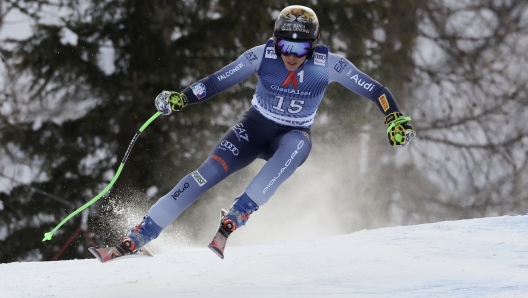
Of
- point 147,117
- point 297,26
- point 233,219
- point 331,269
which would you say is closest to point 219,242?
point 233,219

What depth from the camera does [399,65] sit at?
12.1 meters

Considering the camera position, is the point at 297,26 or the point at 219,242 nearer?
the point at 219,242

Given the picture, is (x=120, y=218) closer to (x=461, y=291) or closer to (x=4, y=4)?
(x=4, y=4)

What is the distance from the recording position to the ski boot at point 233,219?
161 inches

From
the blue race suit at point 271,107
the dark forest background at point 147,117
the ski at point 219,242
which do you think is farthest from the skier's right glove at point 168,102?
the dark forest background at point 147,117

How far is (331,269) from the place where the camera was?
4.68 meters

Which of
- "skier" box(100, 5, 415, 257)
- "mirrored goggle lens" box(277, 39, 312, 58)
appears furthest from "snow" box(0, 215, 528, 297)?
"mirrored goggle lens" box(277, 39, 312, 58)

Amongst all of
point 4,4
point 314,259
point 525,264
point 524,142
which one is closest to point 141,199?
point 4,4

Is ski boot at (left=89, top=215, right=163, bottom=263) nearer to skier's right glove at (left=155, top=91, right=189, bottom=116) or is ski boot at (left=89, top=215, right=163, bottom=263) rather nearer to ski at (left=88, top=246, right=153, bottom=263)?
ski at (left=88, top=246, right=153, bottom=263)

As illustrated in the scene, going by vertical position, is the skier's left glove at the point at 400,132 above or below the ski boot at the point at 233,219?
above

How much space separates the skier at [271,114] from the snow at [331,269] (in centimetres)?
48

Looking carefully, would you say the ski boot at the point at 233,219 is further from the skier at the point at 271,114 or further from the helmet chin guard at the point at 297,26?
the helmet chin guard at the point at 297,26

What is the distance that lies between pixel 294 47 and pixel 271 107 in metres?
0.49

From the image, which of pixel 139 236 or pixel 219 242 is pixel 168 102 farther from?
pixel 219 242
